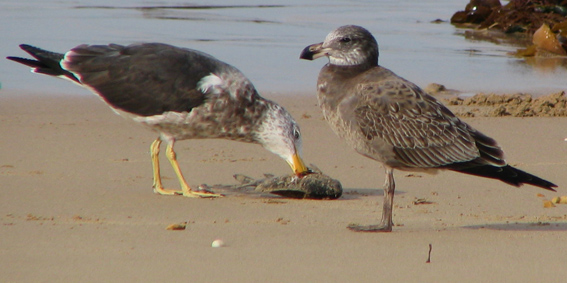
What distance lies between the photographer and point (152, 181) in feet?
22.4

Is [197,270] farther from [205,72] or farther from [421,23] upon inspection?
[421,23]

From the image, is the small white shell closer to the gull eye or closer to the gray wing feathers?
the gray wing feathers

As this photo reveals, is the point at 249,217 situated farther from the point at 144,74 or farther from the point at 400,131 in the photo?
the point at 144,74

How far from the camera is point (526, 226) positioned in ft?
17.9

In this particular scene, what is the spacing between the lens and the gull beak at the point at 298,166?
6.44m

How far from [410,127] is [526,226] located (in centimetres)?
96

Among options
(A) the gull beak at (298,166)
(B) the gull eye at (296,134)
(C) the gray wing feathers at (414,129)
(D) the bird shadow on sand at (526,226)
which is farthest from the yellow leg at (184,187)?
(D) the bird shadow on sand at (526,226)

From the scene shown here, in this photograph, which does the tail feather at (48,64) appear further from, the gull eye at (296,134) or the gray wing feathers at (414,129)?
the gray wing feathers at (414,129)

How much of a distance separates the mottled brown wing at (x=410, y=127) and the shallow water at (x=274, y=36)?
18.2 feet

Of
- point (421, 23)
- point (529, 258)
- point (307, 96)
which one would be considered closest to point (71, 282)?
point (529, 258)

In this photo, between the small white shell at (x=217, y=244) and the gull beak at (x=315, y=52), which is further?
the gull beak at (x=315, y=52)

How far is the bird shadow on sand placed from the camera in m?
5.37

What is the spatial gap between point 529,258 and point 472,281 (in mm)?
601

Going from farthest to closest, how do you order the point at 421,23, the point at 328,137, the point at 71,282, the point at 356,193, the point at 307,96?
the point at 421,23
the point at 307,96
the point at 328,137
the point at 356,193
the point at 71,282
